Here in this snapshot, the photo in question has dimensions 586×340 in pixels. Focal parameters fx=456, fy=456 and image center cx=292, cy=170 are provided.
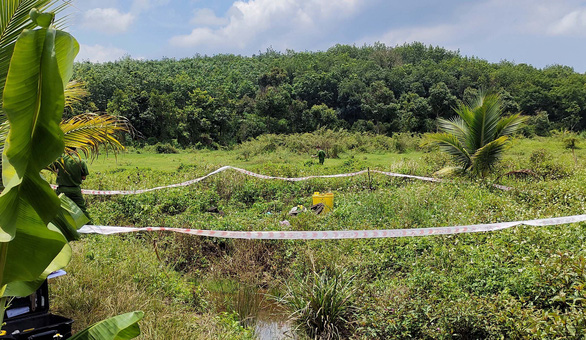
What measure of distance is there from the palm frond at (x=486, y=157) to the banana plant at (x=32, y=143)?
37.8 ft

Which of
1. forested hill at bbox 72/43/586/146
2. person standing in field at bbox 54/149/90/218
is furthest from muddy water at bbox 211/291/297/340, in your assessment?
forested hill at bbox 72/43/586/146

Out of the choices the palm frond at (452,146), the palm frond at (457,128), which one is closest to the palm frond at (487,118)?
the palm frond at (457,128)

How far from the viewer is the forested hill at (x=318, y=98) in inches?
1635

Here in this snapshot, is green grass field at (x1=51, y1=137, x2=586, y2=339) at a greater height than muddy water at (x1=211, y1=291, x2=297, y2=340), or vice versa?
green grass field at (x1=51, y1=137, x2=586, y2=339)

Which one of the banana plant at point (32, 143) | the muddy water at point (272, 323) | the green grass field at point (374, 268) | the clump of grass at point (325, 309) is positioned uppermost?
the banana plant at point (32, 143)

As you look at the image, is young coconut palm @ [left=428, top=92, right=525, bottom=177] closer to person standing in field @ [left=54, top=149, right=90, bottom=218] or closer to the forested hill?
person standing in field @ [left=54, top=149, right=90, bottom=218]

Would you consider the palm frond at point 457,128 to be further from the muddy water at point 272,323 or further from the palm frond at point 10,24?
the palm frond at point 10,24

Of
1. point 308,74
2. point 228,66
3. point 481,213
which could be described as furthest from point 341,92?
point 481,213

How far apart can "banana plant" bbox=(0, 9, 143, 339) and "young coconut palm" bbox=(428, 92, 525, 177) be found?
11.5 m

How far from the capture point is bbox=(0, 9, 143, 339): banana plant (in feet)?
5.42

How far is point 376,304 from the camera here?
5184 millimetres

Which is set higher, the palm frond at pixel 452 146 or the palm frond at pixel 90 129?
the palm frond at pixel 90 129

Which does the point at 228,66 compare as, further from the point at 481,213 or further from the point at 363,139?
the point at 481,213

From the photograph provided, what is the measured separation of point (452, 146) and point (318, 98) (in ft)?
137
